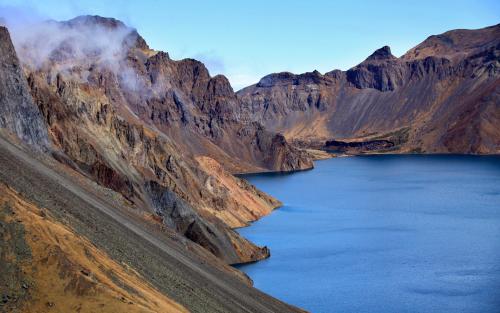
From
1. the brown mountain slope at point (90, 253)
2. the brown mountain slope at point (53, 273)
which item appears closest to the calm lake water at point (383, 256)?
the brown mountain slope at point (90, 253)

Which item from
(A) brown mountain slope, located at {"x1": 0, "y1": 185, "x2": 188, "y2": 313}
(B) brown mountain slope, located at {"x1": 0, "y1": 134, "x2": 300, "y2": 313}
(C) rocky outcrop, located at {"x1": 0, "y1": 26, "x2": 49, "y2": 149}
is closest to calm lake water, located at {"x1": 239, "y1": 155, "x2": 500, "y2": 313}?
(B) brown mountain slope, located at {"x1": 0, "y1": 134, "x2": 300, "y2": 313}

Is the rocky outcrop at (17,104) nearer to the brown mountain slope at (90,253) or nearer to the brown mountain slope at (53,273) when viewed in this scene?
the brown mountain slope at (90,253)

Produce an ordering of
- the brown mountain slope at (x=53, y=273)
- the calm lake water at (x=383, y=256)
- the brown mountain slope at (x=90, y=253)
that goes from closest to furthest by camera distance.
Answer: the brown mountain slope at (x=53, y=273) → the brown mountain slope at (x=90, y=253) → the calm lake water at (x=383, y=256)

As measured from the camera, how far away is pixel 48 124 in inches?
4063

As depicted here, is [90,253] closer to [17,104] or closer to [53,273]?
[53,273]

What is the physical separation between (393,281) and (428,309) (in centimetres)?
1278

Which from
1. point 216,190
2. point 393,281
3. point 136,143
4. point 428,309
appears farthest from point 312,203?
point 428,309

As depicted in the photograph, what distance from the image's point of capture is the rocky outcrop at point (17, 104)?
84125mm

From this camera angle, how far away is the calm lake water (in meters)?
84.8

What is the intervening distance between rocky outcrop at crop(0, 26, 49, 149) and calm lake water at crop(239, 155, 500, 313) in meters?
30.2

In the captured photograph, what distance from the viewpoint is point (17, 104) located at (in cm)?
8688

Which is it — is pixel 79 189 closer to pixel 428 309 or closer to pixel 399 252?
pixel 428 309

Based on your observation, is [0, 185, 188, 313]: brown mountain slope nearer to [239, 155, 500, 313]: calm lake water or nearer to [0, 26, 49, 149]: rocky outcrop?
[0, 26, 49, 149]: rocky outcrop

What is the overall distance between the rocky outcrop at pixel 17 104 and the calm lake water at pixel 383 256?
1191 inches
